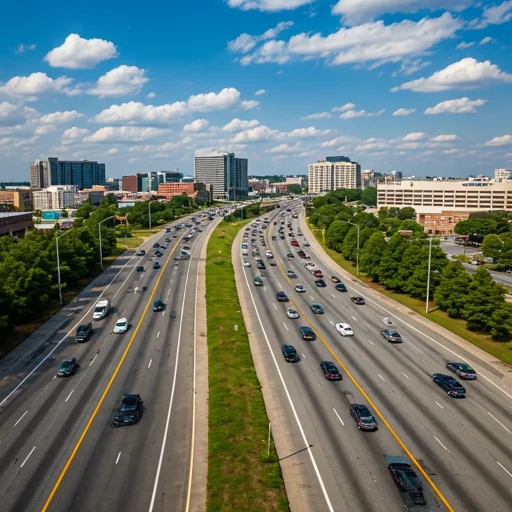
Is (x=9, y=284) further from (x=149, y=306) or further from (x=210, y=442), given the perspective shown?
(x=210, y=442)

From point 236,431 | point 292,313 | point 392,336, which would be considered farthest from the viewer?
point 292,313

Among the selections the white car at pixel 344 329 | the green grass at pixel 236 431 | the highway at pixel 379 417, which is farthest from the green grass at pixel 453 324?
the green grass at pixel 236 431

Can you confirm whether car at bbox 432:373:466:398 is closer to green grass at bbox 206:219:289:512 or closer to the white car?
the white car

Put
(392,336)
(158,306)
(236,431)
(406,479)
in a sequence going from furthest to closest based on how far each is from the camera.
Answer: (158,306)
(392,336)
(236,431)
(406,479)

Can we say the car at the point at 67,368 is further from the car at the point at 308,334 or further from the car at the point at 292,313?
the car at the point at 292,313

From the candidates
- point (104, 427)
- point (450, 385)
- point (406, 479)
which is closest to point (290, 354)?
point (450, 385)

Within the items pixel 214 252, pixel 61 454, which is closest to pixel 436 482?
pixel 61 454

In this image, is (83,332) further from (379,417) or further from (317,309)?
(379,417)

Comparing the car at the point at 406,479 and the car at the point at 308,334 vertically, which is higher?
the car at the point at 308,334
